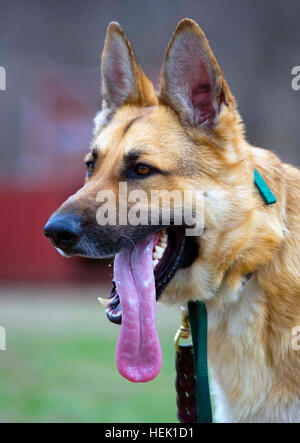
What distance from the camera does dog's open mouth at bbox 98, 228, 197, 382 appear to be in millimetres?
2664

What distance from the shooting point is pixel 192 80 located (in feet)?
9.66

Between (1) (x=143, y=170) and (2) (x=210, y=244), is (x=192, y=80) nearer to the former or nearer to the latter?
(1) (x=143, y=170)

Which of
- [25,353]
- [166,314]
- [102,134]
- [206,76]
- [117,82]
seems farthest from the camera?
[166,314]

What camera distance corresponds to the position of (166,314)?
9695 mm

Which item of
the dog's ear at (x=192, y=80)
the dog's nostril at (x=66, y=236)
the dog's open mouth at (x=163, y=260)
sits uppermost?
the dog's ear at (x=192, y=80)

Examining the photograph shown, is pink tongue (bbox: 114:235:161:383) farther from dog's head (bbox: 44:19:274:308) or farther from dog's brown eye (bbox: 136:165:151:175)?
dog's brown eye (bbox: 136:165:151:175)

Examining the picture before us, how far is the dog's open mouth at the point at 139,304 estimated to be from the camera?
266 cm

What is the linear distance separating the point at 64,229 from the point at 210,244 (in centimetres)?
71

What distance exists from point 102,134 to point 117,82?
0.44 m

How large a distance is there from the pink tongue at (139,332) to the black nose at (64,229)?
0.33 meters

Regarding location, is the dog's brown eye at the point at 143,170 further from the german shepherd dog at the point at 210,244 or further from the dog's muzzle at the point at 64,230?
the dog's muzzle at the point at 64,230

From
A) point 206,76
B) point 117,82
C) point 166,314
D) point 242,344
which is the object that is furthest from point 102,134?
point 166,314

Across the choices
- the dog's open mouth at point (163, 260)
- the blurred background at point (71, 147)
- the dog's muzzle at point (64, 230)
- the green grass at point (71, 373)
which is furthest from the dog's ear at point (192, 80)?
the blurred background at point (71, 147)
